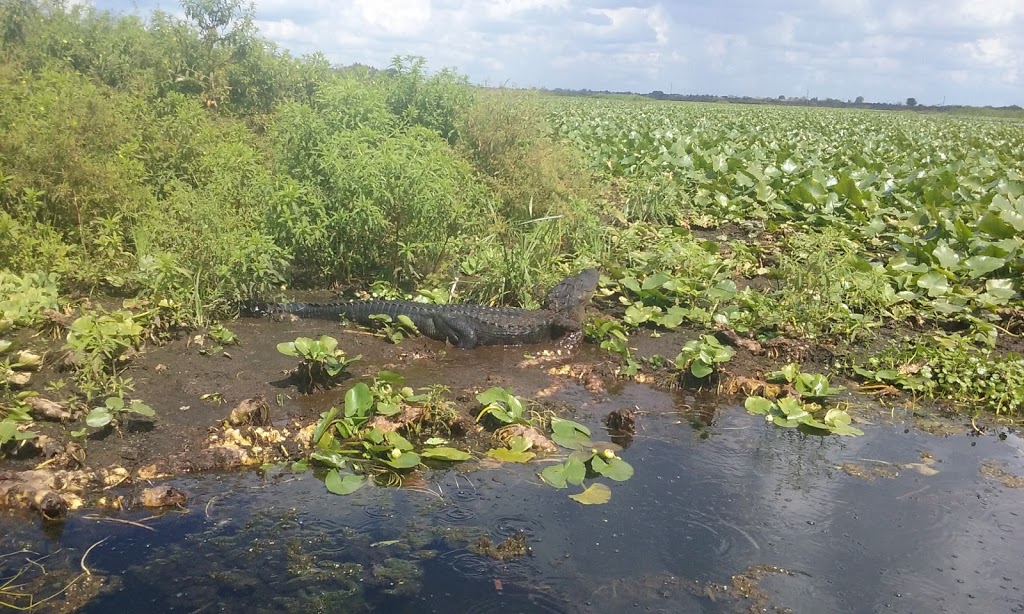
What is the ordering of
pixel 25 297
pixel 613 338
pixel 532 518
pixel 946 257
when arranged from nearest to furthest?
pixel 532 518
pixel 25 297
pixel 613 338
pixel 946 257

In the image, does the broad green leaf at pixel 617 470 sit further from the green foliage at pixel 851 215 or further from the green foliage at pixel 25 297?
the green foliage at pixel 25 297

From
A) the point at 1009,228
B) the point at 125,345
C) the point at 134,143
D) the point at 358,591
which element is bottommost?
the point at 358,591

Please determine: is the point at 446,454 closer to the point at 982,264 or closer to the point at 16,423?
the point at 16,423

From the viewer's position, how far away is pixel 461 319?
5.73 meters

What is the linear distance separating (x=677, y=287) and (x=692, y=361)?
1.34 meters

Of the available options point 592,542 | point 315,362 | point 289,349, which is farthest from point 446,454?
point 289,349

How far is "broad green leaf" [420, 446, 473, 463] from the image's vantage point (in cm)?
395

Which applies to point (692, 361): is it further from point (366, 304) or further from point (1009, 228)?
point (1009, 228)

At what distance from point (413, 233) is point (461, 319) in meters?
1.10

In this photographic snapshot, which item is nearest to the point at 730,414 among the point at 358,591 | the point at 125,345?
the point at 358,591

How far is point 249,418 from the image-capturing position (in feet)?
13.6

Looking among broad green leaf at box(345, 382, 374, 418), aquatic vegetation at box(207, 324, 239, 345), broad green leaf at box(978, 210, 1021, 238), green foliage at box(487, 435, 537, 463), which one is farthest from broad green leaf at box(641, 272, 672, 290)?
aquatic vegetation at box(207, 324, 239, 345)

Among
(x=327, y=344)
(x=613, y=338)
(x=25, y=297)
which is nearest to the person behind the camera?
(x=327, y=344)

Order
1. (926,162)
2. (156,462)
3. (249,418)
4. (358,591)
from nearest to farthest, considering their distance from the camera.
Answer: (358,591)
(156,462)
(249,418)
(926,162)
